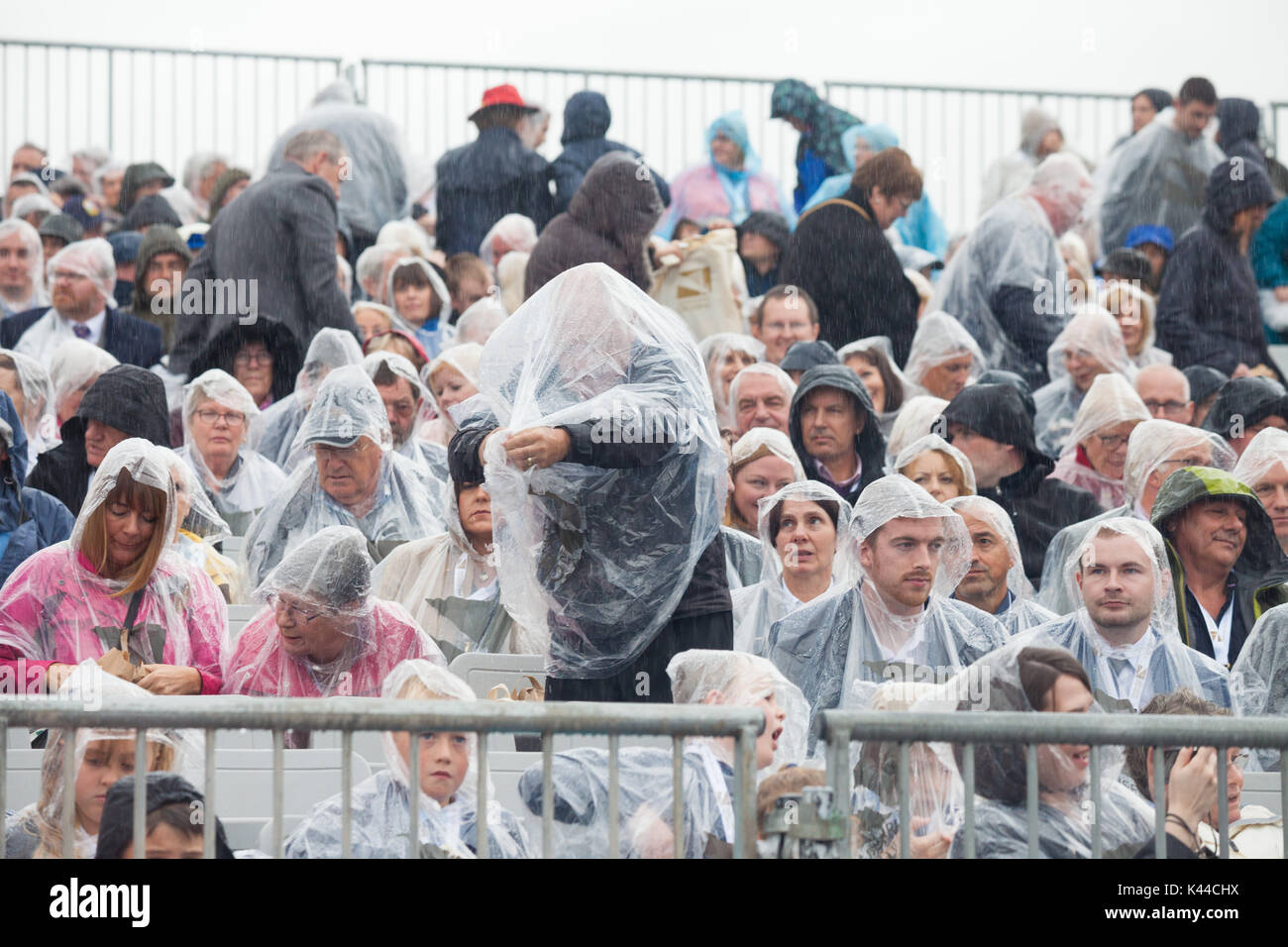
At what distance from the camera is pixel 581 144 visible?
12406 millimetres

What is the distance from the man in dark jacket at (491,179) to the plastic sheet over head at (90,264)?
9.13ft

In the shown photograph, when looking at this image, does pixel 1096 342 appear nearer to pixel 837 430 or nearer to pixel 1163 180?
pixel 837 430

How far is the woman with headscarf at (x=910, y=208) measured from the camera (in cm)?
1166

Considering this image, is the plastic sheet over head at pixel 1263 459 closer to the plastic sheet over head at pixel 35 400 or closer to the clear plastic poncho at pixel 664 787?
the clear plastic poncho at pixel 664 787

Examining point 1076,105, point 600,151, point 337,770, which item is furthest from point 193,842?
point 1076,105

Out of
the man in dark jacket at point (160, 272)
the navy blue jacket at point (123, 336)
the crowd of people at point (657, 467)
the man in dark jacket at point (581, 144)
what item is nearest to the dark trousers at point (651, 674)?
the crowd of people at point (657, 467)

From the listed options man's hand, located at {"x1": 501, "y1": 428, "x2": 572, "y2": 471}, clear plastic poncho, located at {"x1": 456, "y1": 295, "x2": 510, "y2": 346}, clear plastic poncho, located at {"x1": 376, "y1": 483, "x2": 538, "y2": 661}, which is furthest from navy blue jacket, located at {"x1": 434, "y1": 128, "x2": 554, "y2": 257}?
man's hand, located at {"x1": 501, "y1": 428, "x2": 572, "y2": 471}

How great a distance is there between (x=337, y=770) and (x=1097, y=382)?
4725 millimetres

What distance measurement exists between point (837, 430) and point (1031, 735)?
4.10 meters

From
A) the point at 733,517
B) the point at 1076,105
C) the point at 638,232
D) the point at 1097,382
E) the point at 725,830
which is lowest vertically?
the point at 725,830

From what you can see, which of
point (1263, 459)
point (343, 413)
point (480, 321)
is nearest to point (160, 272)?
point (480, 321)

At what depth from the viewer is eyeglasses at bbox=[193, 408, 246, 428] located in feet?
26.6

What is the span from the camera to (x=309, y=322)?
9.00 meters
